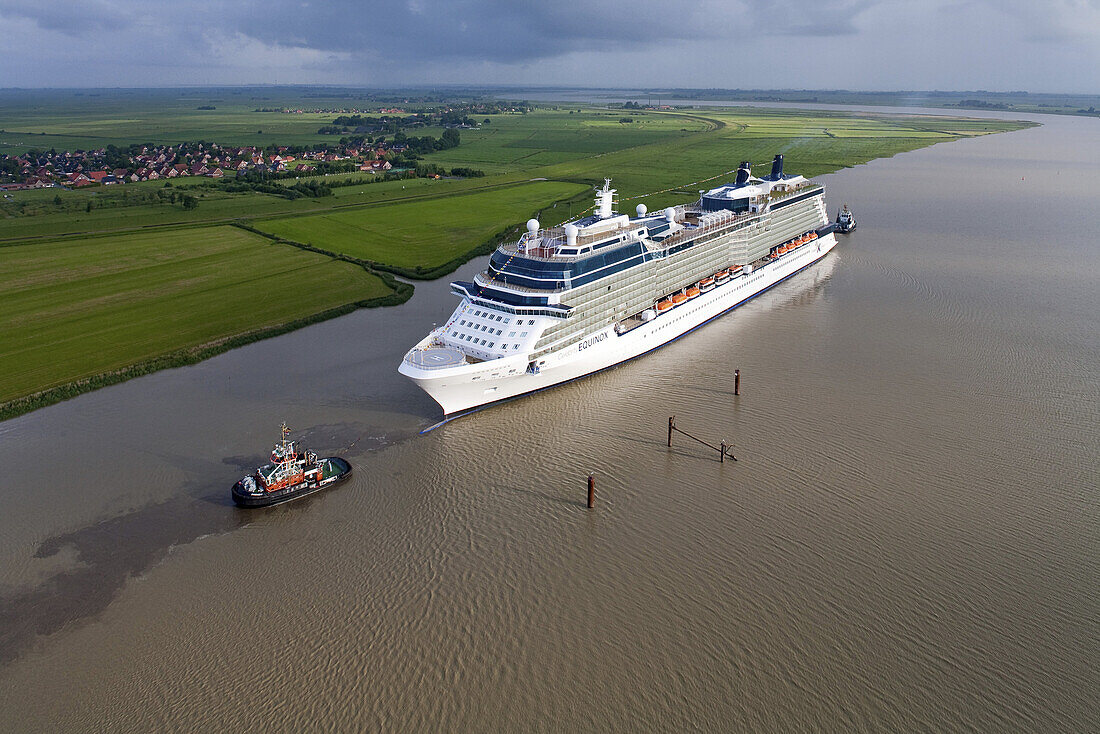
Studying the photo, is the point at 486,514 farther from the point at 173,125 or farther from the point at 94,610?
the point at 173,125

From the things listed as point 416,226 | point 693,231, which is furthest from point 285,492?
point 416,226

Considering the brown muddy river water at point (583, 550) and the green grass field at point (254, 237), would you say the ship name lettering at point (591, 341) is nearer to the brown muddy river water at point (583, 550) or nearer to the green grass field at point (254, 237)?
the brown muddy river water at point (583, 550)

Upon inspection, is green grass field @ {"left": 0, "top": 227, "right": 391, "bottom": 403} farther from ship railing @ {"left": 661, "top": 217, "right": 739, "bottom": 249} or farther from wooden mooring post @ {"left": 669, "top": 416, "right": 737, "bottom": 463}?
wooden mooring post @ {"left": 669, "top": 416, "right": 737, "bottom": 463}

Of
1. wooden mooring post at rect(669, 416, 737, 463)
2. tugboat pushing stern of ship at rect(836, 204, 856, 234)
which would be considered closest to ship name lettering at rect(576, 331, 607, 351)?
wooden mooring post at rect(669, 416, 737, 463)

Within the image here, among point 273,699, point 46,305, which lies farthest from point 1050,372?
point 46,305

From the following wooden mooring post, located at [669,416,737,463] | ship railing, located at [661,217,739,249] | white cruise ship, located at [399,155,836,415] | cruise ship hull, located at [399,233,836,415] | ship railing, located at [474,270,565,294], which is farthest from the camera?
ship railing, located at [661,217,739,249]

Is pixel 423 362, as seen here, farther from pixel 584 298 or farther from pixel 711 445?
pixel 711 445

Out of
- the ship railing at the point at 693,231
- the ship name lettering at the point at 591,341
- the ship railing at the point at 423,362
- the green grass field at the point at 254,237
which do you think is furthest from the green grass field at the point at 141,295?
the ship railing at the point at 693,231
